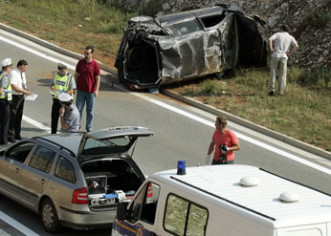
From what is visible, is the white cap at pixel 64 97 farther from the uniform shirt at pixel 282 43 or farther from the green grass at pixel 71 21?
the green grass at pixel 71 21

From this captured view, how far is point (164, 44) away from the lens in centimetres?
2002

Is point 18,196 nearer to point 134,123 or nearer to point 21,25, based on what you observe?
point 134,123

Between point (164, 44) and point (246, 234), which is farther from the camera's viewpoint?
point (164, 44)

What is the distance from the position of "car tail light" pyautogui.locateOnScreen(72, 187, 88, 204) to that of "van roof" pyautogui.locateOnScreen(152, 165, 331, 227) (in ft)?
7.95

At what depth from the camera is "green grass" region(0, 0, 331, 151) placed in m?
18.5

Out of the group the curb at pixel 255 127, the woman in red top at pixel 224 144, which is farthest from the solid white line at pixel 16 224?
the curb at pixel 255 127

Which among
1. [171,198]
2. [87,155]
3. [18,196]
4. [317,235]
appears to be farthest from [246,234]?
[18,196]

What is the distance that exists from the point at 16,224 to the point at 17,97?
4531mm

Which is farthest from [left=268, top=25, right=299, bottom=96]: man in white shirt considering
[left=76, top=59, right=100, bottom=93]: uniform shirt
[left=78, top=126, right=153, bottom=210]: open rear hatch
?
[left=78, top=126, right=153, bottom=210]: open rear hatch

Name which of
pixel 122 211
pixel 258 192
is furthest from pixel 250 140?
pixel 258 192

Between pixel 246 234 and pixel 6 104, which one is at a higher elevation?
pixel 246 234

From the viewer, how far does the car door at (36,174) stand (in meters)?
12.6

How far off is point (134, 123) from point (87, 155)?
5.99 metres

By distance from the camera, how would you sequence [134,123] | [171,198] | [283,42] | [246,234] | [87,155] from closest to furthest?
[246,234]
[171,198]
[87,155]
[134,123]
[283,42]
